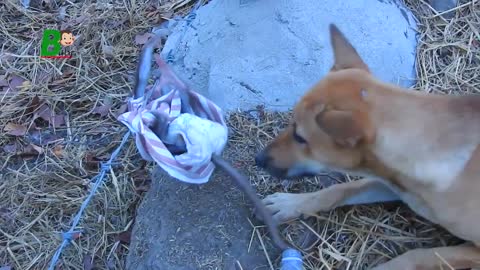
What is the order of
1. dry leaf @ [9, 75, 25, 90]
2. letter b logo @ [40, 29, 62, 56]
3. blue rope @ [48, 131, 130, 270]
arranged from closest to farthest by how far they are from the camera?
blue rope @ [48, 131, 130, 270] < dry leaf @ [9, 75, 25, 90] < letter b logo @ [40, 29, 62, 56]

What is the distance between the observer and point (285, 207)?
10.8 ft

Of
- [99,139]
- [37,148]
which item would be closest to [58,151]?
[37,148]

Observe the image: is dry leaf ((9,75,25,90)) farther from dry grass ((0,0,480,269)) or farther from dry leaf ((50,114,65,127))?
dry leaf ((50,114,65,127))

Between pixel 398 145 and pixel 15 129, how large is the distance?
2443mm

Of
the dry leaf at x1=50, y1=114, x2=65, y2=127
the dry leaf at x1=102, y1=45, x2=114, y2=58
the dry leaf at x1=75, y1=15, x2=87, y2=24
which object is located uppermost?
the dry leaf at x1=102, y1=45, x2=114, y2=58

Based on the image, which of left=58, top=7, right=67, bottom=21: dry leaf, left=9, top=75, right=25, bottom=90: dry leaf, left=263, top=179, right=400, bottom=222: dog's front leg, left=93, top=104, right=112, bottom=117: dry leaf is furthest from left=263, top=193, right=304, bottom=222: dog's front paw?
left=58, top=7, right=67, bottom=21: dry leaf

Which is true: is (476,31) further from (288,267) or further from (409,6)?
(288,267)

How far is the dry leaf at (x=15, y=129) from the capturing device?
4.18m

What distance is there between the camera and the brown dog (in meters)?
2.68

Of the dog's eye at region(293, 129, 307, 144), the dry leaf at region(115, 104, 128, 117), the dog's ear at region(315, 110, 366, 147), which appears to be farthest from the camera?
the dry leaf at region(115, 104, 128, 117)

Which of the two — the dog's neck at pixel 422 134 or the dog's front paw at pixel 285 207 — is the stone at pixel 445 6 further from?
the dog's front paw at pixel 285 207

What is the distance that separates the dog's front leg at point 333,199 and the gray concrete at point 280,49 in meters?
0.68

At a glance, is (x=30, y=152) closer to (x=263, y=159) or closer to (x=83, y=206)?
(x=83, y=206)

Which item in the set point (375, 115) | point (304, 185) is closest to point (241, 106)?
point (304, 185)
